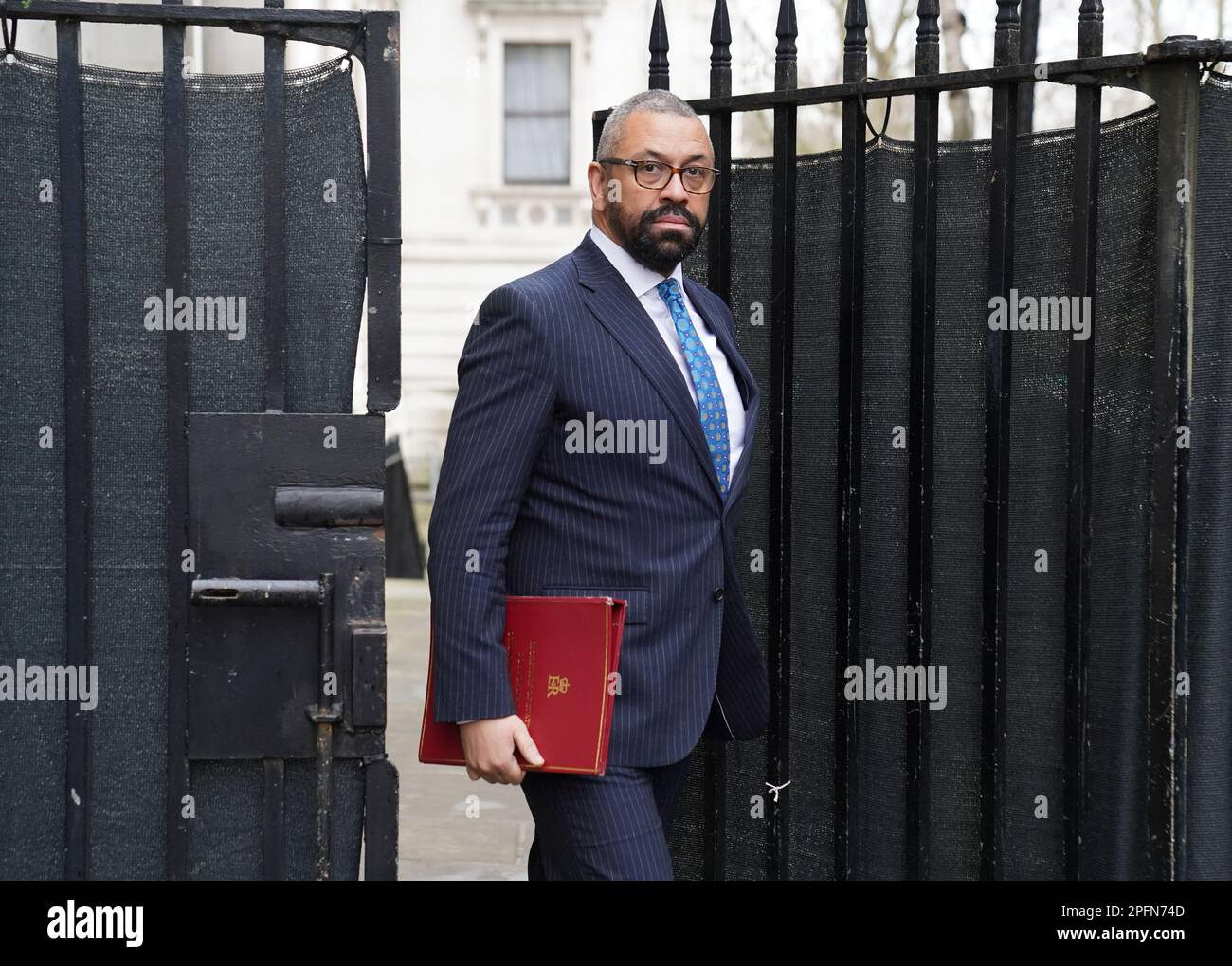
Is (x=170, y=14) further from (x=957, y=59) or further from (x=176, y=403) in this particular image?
(x=957, y=59)

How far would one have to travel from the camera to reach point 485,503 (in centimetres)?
312

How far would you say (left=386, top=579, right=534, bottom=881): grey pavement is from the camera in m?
5.93

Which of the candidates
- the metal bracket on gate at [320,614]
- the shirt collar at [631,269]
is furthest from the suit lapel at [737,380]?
the metal bracket on gate at [320,614]

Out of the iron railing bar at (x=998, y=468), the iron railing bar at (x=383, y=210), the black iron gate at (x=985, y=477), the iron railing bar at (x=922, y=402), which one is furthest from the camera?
the iron railing bar at (x=922, y=402)

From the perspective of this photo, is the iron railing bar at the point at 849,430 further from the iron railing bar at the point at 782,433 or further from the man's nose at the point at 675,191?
the man's nose at the point at 675,191

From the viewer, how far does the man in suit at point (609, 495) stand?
10.2 ft

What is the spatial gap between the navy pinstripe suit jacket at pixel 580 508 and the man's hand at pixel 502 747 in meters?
0.04

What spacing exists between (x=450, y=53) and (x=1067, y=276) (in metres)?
20.6

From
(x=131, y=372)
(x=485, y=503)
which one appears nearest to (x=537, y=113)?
(x=131, y=372)

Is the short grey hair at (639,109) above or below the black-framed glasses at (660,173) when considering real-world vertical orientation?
above

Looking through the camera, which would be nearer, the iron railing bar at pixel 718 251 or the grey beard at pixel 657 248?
the grey beard at pixel 657 248

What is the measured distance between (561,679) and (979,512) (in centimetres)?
127
